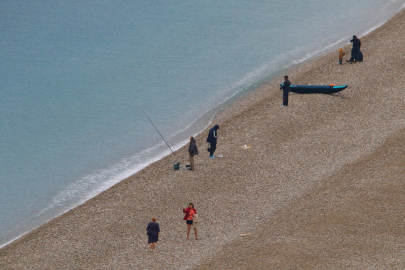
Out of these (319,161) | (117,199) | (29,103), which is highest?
(29,103)

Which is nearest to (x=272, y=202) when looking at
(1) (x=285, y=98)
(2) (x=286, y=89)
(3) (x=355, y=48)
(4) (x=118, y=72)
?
(2) (x=286, y=89)

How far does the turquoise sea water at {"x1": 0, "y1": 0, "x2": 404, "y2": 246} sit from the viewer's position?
1104 inches

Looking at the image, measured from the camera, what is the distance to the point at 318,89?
99.3ft

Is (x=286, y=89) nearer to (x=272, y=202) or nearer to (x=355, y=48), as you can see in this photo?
(x=355, y=48)

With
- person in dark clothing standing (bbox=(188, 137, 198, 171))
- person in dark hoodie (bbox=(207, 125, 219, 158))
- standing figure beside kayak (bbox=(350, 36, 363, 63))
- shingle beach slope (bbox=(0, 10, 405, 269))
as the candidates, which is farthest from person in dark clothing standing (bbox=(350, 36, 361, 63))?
person in dark clothing standing (bbox=(188, 137, 198, 171))

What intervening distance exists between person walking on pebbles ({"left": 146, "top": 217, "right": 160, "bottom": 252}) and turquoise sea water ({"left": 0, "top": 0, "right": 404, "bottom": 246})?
7663mm

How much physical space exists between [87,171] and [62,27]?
903 inches

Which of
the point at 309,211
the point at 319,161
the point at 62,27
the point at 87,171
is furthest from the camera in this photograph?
the point at 62,27

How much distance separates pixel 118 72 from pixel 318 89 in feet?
49.8

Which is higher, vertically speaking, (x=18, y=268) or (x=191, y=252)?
(x=18, y=268)

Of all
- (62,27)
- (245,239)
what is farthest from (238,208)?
(62,27)

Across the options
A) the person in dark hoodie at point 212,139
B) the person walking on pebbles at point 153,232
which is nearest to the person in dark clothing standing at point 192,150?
the person in dark hoodie at point 212,139

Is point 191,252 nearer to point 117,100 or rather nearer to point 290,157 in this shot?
point 290,157

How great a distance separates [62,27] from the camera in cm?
4716
